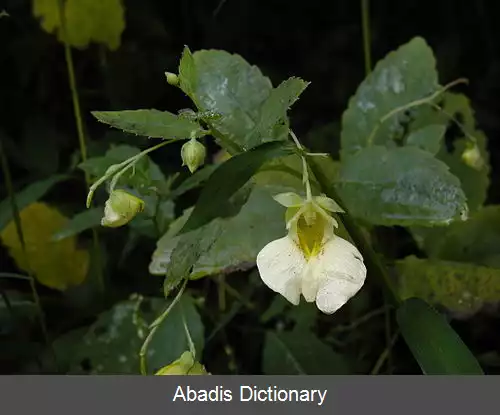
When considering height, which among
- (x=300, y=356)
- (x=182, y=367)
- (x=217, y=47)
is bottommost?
(x=300, y=356)

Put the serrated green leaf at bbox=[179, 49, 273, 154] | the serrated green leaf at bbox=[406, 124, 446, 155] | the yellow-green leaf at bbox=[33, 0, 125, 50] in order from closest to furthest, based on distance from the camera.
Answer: the serrated green leaf at bbox=[179, 49, 273, 154] < the serrated green leaf at bbox=[406, 124, 446, 155] < the yellow-green leaf at bbox=[33, 0, 125, 50]

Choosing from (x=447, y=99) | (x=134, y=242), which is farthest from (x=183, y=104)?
(x=447, y=99)

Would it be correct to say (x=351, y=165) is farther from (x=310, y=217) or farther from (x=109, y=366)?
(x=109, y=366)

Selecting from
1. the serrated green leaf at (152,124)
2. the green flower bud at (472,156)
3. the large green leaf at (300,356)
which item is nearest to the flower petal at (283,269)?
the serrated green leaf at (152,124)

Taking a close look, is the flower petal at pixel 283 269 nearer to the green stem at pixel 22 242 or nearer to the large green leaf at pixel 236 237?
the large green leaf at pixel 236 237

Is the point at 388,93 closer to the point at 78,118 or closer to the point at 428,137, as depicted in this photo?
the point at 428,137

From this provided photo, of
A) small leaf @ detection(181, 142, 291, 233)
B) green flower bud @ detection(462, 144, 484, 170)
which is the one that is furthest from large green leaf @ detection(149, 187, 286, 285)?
green flower bud @ detection(462, 144, 484, 170)

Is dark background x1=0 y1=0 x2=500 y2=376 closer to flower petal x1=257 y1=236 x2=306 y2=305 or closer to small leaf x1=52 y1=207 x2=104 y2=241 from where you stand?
small leaf x1=52 y1=207 x2=104 y2=241

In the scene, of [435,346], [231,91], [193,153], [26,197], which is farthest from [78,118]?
[435,346]
